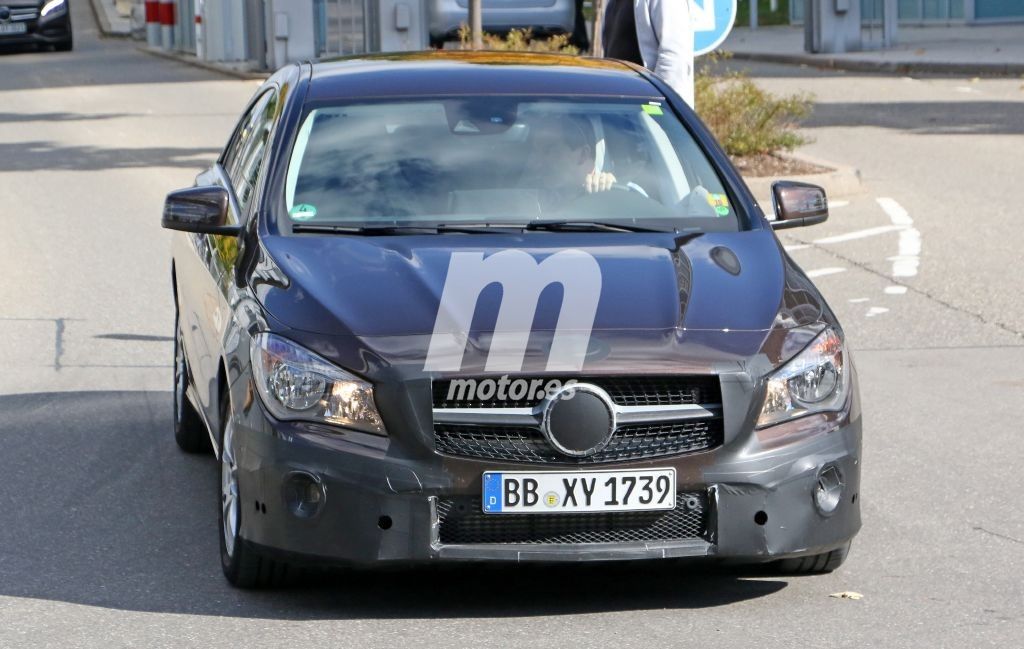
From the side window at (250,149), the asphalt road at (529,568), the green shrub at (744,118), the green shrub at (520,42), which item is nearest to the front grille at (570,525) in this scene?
the asphalt road at (529,568)

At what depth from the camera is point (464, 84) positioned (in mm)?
6555

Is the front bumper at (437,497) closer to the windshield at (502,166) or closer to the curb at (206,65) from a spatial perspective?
the windshield at (502,166)

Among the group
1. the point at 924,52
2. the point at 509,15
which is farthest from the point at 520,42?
the point at 924,52

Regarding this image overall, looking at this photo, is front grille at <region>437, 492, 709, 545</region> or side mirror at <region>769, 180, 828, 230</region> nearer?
front grille at <region>437, 492, 709, 545</region>

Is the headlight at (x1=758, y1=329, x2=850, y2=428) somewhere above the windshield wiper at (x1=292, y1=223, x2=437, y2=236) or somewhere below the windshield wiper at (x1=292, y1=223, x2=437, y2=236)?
below

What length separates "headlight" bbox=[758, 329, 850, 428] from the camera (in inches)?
199

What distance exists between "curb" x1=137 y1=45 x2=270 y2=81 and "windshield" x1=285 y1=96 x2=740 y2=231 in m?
21.9

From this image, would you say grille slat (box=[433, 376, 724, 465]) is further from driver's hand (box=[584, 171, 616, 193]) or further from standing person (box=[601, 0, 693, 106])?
standing person (box=[601, 0, 693, 106])

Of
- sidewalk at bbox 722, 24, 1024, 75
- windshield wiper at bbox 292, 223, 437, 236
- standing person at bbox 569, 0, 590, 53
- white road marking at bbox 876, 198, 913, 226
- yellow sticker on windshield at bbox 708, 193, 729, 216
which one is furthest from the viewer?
sidewalk at bbox 722, 24, 1024, 75

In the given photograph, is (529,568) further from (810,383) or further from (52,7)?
(52,7)

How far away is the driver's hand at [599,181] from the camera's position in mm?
6281

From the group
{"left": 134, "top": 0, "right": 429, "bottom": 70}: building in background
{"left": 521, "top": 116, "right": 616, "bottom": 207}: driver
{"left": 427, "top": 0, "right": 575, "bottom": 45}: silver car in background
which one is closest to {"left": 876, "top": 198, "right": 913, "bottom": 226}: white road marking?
{"left": 521, "top": 116, "right": 616, "bottom": 207}: driver

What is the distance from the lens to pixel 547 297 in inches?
208

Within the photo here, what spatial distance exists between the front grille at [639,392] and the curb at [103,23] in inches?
1616
